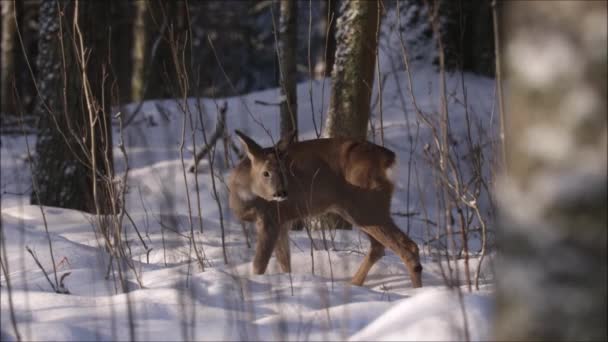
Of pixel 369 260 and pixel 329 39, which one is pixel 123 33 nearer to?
pixel 329 39

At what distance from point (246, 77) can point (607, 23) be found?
26530 mm

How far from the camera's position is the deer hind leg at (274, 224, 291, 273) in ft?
19.7

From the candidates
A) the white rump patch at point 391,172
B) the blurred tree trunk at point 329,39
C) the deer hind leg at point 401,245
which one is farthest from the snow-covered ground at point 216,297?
the blurred tree trunk at point 329,39

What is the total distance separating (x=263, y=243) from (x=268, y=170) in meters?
0.65

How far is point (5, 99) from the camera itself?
1722cm

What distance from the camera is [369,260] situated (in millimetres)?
6062

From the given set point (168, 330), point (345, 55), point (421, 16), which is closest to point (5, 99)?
point (421, 16)

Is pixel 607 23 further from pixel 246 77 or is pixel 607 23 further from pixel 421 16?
pixel 246 77

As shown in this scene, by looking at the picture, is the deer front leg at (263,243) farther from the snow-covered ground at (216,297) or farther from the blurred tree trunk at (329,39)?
the blurred tree trunk at (329,39)

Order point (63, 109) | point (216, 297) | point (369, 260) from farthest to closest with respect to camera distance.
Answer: point (63, 109) < point (369, 260) < point (216, 297)

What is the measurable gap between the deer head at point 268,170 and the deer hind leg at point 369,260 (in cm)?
71

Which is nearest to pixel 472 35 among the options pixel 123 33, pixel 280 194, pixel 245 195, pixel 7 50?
pixel 245 195

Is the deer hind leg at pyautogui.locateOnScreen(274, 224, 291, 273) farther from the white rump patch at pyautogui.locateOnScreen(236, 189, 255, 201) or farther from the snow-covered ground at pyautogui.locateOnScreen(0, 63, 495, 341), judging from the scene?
the white rump patch at pyautogui.locateOnScreen(236, 189, 255, 201)

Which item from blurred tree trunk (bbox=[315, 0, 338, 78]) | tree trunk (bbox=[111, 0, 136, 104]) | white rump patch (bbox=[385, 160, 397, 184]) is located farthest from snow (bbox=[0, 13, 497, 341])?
tree trunk (bbox=[111, 0, 136, 104])
